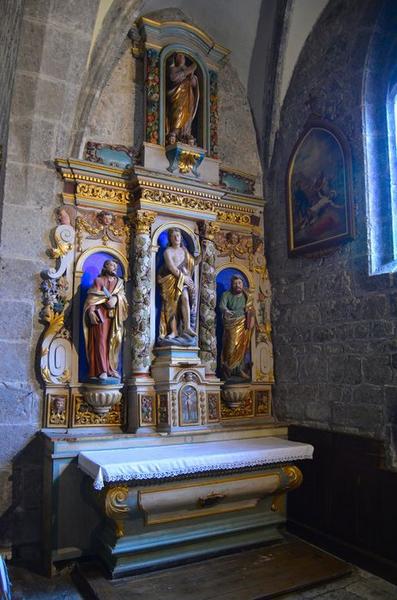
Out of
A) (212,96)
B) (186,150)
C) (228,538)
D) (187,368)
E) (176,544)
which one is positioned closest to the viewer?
(176,544)

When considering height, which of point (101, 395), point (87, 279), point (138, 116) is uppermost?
point (138, 116)

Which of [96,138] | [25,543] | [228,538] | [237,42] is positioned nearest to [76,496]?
[25,543]

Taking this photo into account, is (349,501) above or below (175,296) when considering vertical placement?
below

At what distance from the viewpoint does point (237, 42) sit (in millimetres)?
6246

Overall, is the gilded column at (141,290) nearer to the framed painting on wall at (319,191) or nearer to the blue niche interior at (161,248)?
the blue niche interior at (161,248)

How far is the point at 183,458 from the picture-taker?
4145 millimetres

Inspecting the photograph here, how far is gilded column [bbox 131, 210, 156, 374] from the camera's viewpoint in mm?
5090

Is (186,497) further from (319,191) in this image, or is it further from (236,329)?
(319,191)

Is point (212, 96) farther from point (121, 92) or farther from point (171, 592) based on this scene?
point (171, 592)

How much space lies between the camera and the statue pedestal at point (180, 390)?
4973mm

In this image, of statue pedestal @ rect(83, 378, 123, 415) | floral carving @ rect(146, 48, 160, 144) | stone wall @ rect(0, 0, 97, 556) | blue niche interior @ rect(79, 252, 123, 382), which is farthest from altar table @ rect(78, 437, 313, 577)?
floral carving @ rect(146, 48, 160, 144)

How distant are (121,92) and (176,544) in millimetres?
4725

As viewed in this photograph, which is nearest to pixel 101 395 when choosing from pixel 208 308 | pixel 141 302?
pixel 141 302

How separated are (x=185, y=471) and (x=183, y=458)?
0.10m
